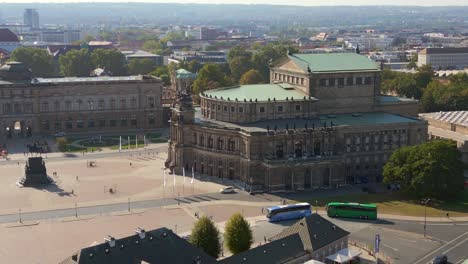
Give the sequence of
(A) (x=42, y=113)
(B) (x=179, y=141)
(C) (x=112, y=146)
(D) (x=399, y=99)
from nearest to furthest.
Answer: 1. (B) (x=179, y=141)
2. (D) (x=399, y=99)
3. (C) (x=112, y=146)
4. (A) (x=42, y=113)

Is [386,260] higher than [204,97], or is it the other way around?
Result: [204,97]

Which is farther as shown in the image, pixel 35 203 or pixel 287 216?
pixel 35 203

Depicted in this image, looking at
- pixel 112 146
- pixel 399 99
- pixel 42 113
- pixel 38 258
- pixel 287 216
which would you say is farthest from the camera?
pixel 42 113

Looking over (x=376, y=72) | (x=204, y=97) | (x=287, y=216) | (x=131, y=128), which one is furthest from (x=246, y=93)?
(x=131, y=128)

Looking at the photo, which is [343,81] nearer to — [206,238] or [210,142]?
[210,142]

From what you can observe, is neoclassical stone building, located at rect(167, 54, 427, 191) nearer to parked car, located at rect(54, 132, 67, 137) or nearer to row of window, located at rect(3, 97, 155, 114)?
row of window, located at rect(3, 97, 155, 114)

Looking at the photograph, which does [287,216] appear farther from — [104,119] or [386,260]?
[104,119]

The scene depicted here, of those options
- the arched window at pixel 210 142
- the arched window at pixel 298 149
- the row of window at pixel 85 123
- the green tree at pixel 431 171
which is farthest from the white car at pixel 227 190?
the row of window at pixel 85 123
